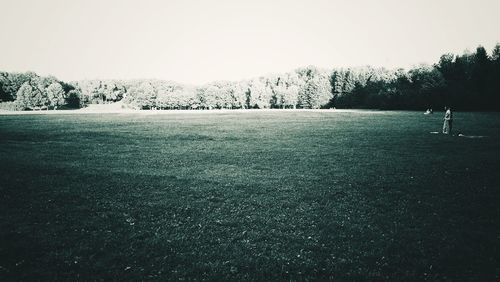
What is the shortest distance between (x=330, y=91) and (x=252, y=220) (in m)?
155

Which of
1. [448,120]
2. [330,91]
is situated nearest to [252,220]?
[448,120]

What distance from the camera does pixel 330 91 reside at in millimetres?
160500

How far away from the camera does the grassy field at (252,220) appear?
8.38m

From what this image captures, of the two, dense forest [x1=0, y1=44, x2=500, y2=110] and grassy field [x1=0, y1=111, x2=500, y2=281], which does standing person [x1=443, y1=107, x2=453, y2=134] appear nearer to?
grassy field [x1=0, y1=111, x2=500, y2=281]

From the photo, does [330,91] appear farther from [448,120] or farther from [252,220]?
[252,220]

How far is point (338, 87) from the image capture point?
15862 cm

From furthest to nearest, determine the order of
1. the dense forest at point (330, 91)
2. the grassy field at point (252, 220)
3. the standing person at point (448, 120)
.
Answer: the dense forest at point (330, 91), the standing person at point (448, 120), the grassy field at point (252, 220)

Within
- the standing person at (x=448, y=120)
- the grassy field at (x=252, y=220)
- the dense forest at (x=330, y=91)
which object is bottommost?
the grassy field at (x=252, y=220)

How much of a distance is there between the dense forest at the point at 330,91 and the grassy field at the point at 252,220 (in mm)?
99474

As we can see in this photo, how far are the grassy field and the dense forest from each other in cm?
9947

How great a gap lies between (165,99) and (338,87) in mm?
81599

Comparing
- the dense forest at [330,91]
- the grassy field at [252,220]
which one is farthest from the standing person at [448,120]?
the dense forest at [330,91]

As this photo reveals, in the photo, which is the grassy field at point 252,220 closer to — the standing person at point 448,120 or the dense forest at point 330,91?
the standing person at point 448,120

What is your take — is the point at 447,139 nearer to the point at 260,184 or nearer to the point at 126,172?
the point at 260,184
